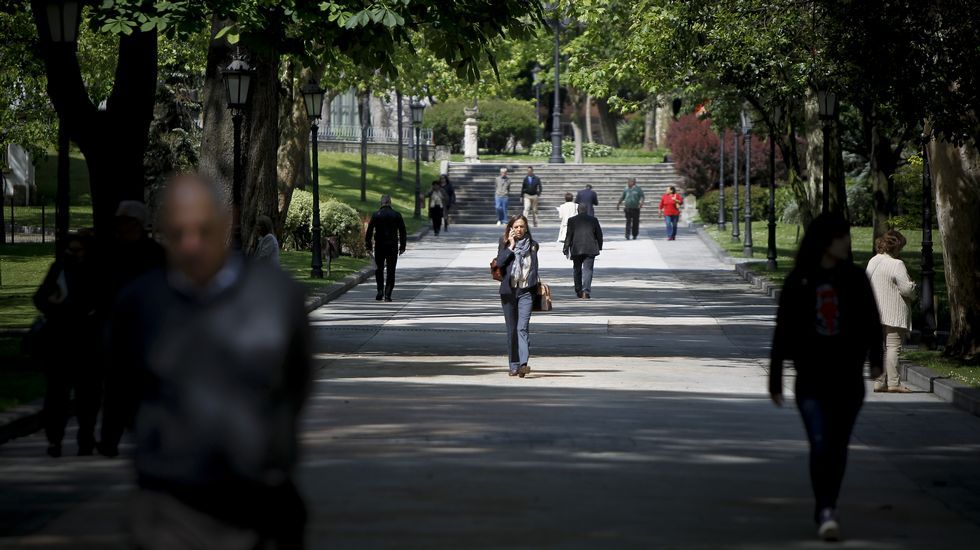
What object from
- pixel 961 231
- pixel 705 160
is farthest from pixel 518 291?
pixel 705 160

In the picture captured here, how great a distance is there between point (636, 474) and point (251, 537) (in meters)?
5.93

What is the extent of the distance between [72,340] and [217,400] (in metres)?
6.73

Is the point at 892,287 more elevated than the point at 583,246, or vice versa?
the point at 583,246

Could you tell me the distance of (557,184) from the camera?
6400cm

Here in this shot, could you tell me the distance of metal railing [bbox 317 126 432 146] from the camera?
75.9 m

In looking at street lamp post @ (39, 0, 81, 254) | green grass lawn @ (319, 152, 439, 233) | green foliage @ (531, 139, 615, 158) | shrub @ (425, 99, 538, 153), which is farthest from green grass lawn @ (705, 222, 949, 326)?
shrub @ (425, 99, 538, 153)

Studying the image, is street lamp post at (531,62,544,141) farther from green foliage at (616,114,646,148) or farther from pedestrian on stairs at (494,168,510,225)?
pedestrian on stairs at (494,168,510,225)

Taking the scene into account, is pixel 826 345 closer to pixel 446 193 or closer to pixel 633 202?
pixel 633 202

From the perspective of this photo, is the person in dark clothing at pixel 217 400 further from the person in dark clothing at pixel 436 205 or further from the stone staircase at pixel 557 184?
the stone staircase at pixel 557 184

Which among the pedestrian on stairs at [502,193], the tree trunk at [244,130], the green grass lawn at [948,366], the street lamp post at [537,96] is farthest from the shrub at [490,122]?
the green grass lawn at [948,366]

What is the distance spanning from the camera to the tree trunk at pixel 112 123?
705 inches

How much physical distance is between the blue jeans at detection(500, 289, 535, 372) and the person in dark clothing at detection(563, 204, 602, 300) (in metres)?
11.8

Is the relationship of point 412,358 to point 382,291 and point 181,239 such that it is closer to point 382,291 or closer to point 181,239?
point 382,291

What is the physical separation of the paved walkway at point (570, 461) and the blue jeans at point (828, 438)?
285 mm
